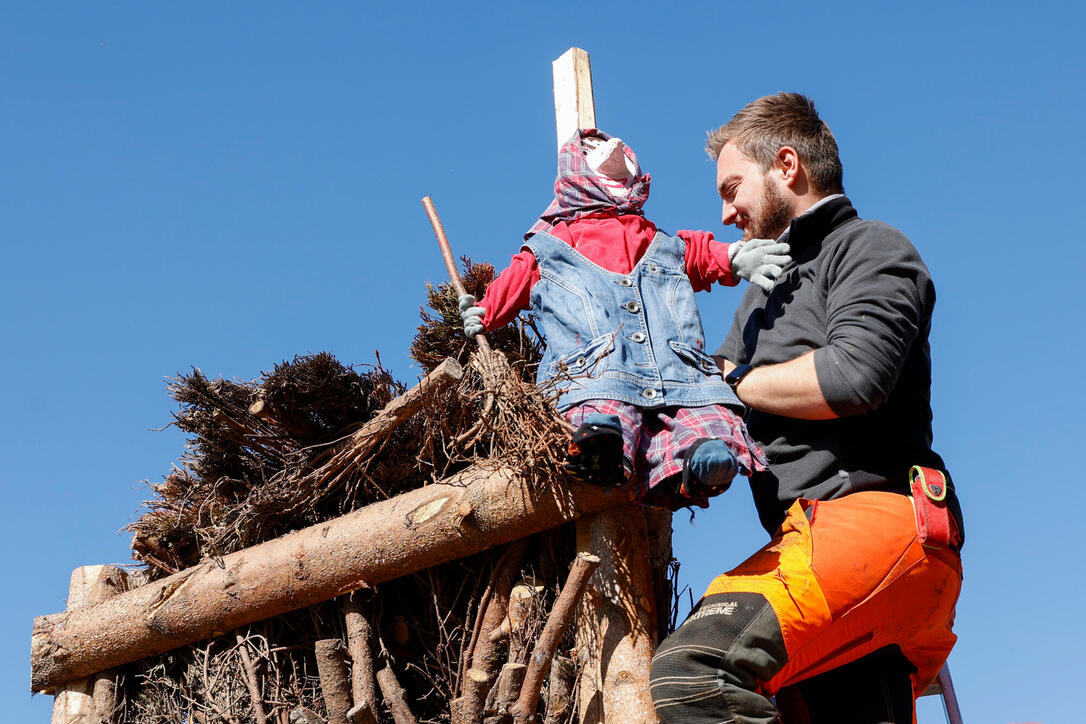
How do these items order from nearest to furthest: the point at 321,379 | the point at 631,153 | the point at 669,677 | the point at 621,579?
the point at 669,677, the point at 621,579, the point at 631,153, the point at 321,379

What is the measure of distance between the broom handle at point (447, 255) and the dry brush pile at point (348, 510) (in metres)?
0.07

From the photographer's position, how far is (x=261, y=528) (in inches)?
180

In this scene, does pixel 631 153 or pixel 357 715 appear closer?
pixel 357 715

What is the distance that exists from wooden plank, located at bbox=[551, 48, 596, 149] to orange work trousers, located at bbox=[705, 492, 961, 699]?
2119 millimetres

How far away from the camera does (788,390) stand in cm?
321

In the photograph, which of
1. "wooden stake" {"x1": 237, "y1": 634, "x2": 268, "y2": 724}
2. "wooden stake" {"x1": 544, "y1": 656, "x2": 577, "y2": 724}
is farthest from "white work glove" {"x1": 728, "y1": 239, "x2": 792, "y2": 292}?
"wooden stake" {"x1": 237, "y1": 634, "x2": 268, "y2": 724}

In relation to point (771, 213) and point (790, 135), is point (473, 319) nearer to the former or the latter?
point (771, 213)

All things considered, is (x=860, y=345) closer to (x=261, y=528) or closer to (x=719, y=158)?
(x=719, y=158)

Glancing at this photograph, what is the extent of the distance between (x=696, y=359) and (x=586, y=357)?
1.18 ft

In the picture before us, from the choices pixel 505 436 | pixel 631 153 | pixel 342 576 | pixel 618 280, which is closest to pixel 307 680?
pixel 342 576

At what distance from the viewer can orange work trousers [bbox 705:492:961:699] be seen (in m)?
2.90

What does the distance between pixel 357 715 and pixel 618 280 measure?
1.70 metres

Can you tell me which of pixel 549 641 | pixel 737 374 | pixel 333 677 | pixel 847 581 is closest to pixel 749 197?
pixel 737 374

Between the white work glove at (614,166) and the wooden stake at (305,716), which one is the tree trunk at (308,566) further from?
the white work glove at (614,166)
